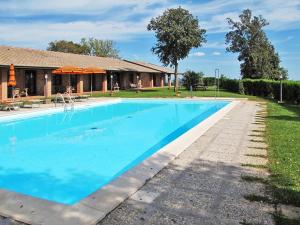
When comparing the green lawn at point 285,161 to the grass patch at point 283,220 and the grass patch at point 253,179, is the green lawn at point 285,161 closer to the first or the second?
the grass patch at point 253,179

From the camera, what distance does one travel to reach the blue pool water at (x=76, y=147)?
7055 mm

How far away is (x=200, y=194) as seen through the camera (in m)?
5.00

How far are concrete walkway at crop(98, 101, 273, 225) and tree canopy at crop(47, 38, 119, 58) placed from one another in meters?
64.9

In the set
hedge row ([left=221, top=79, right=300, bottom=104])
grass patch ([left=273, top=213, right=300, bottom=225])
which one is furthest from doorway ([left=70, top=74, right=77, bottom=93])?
grass patch ([left=273, top=213, right=300, bottom=225])

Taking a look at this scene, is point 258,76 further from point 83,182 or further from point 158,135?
point 83,182

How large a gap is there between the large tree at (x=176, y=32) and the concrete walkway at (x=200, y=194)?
1074 inches

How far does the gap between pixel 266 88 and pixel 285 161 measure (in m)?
23.1

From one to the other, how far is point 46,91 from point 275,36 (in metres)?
39.2

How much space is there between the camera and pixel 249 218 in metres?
4.16

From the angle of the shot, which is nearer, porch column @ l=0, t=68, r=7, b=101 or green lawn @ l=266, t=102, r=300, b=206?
green lawn @ l=266, t=102, r=300, b=206

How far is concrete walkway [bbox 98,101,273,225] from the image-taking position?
416cm

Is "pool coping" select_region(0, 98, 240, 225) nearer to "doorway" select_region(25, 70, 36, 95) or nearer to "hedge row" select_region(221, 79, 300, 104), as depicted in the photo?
"hedge row" select_region(221, 79, 300, 104)

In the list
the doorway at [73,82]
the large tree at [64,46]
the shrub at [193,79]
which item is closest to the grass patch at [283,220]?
the doorway at [73,82]

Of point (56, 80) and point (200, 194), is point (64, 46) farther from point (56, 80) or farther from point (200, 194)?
point (200, 194)
